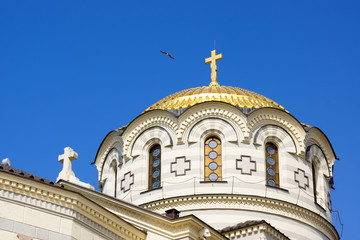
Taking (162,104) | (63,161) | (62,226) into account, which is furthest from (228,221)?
(62,226)

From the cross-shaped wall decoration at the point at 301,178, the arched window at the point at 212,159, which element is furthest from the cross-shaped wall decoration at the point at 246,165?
the cross-shaped wall decoration at the point at 301,178

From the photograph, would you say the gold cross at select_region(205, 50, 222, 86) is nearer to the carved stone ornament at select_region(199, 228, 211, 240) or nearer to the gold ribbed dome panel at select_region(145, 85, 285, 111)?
the gold ribbed dome panel at select_region(145, 85, 285, 111)

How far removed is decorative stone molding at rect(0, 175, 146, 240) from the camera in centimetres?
1653

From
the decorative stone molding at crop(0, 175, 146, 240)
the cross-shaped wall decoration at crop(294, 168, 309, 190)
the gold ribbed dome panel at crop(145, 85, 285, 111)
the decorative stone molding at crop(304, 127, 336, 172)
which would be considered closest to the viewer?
the decorative stone molding at crop(0, 175, 146, 240)

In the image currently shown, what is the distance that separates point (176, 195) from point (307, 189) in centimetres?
457

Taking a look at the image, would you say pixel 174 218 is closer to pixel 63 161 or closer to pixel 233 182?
pixel 63 161

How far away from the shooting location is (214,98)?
28031mm

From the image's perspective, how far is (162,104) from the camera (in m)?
28.8

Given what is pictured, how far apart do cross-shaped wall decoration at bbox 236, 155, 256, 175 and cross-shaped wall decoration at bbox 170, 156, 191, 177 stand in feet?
5.36

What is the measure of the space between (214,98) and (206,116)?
1.00 m

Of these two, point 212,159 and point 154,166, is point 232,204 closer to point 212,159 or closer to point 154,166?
point 212,159

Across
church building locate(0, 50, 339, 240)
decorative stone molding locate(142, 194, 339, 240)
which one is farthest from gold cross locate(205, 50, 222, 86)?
decorative stone molding locate(142, 194, 339, 240)

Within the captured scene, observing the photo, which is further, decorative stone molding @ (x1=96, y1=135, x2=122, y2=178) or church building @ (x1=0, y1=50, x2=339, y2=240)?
decorative stone molding @ (x1=96, y1=135, x2=122, y2=178)

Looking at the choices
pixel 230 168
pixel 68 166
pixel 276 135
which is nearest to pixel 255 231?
pixel 230 168
